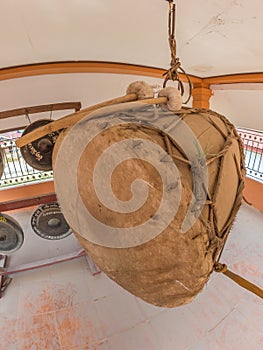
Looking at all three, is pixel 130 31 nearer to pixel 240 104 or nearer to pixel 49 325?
pixel 240 104

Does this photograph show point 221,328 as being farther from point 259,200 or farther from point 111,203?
point 259,200

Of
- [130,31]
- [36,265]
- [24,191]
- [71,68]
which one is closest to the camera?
[130,31]

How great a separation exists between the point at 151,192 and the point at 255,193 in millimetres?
4359

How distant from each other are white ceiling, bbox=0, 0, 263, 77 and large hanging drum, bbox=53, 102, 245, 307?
839 mm

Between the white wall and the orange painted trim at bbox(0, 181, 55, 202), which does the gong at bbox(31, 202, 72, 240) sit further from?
the white wall

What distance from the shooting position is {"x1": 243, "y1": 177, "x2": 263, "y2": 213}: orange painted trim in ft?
13.9

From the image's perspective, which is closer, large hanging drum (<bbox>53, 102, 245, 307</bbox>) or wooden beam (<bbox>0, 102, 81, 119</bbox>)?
large hanging drum (<bbox>53, 102, 245, 307</bbox>)

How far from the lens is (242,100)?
334 cm

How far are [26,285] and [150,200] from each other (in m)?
2.84

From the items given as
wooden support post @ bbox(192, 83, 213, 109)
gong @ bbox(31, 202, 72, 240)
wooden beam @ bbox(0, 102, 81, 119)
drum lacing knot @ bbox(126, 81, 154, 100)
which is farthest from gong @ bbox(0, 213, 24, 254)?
wooden support post @ bbox(192, 83, 213, 109)

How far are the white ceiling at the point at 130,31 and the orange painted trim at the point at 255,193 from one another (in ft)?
8.40

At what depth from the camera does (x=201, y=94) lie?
3338 mm

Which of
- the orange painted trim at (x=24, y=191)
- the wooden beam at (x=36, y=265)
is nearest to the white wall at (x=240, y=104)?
the wooden beam at (x=36, y=265)

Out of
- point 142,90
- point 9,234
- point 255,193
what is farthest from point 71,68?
point 255,193
